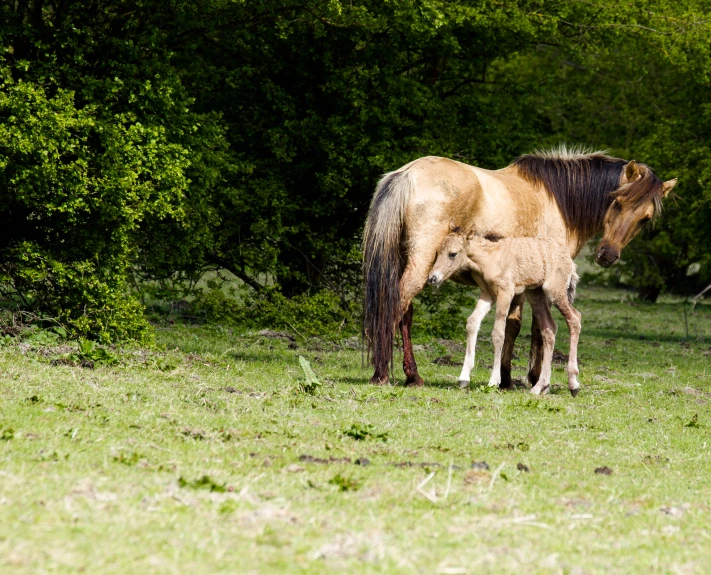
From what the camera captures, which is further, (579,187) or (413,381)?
(579,187)

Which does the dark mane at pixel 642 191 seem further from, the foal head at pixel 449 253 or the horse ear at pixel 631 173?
the foal head at pixel 449 253

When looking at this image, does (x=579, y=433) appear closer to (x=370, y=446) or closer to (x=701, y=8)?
(x=370, y=446)

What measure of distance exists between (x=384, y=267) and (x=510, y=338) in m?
2.23

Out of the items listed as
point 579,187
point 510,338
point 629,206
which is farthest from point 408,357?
point 629,206

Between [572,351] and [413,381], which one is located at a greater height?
[572,351]

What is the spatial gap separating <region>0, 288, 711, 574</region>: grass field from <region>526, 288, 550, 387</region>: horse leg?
1.50 feet

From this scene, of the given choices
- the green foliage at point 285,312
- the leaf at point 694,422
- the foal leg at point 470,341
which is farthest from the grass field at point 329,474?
the green foliage at point 285,312

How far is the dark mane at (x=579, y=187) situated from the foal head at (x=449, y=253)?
148cm

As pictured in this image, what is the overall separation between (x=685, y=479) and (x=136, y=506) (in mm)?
4155

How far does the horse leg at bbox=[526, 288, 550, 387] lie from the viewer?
12.5 metres

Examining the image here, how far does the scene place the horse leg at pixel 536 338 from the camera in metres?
12.5

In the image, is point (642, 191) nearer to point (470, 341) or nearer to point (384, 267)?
point (470, 341)

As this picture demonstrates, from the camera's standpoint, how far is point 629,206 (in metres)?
12.5

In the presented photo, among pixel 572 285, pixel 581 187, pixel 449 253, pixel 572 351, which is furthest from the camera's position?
pixel 572 285
